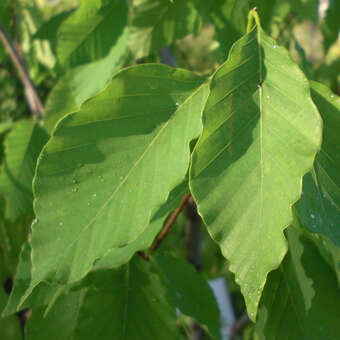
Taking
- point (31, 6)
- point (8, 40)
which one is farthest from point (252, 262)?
point (31, 6)

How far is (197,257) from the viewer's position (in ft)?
4.02

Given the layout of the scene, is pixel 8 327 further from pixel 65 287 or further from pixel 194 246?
pixel 194 246

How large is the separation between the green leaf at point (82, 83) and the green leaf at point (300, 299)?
1.37ft

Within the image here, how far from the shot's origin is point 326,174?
46 centimetres

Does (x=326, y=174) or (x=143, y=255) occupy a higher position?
(x=326, y=174)

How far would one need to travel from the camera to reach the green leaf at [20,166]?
854 mm

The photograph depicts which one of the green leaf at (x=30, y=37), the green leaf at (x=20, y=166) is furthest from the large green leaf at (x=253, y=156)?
the green leaf at (x=30, y=37)

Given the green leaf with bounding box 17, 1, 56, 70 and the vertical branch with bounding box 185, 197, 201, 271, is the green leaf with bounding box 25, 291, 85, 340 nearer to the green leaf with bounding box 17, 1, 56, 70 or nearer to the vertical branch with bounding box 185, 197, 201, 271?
the vertical branch with bounding box 185, 197, 201, 271

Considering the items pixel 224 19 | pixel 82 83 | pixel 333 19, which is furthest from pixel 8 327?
pixel 333 19

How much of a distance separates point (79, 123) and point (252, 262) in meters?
0.23

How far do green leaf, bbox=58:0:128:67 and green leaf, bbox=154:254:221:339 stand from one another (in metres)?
0.40

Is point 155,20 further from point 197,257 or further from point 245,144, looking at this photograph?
point 197,257

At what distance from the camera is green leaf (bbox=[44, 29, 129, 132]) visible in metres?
0.74

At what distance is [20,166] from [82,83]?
235mm
